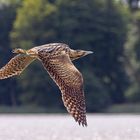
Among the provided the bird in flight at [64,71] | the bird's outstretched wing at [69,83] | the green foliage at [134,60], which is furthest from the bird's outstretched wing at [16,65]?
the green foliage at [134,60]

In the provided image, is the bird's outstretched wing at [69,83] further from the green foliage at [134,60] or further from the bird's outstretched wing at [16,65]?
the green foliage at [134,60]

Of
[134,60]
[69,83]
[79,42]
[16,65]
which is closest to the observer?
[69,83]

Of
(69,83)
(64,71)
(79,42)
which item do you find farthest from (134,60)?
(69,83)

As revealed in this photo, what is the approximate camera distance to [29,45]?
198 feet

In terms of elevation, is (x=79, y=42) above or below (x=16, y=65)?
above

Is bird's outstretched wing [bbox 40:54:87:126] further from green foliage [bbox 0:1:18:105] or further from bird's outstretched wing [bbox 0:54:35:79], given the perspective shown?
green foliage [bbox 0:1:18:105]

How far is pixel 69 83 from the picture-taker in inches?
386

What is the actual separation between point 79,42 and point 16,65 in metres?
51.1

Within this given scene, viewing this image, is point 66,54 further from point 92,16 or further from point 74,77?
point 92,16

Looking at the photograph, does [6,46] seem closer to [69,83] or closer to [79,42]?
[79,42]

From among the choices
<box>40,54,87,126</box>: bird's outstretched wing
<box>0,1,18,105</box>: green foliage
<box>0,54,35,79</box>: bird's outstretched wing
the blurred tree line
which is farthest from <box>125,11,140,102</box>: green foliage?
<box>40,54,87,126</box>: bird's outstretched wing

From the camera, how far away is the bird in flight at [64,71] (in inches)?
380

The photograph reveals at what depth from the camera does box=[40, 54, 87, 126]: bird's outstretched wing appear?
31.4 feet

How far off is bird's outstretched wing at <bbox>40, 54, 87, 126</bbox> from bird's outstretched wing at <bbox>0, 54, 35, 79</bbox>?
712mm
